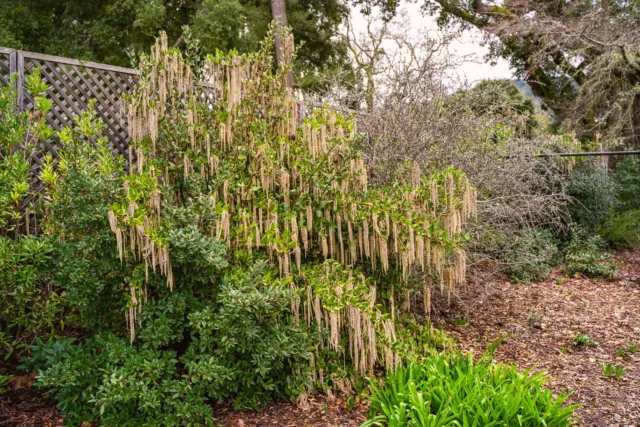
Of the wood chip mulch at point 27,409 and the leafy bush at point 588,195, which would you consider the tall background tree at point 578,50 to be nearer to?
the leafy bush at point 588,195

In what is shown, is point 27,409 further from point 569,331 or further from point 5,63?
point 569,331

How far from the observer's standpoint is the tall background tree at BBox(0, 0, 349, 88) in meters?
11.1

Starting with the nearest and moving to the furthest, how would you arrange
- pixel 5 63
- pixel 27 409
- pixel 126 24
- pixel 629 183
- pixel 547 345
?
pixel 27 409, pixel 5 63, pixel 547 345, pixel 629 183, pixel 126 24

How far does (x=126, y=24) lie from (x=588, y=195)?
11.1m

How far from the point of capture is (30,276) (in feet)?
9.96

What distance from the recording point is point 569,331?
509 cm

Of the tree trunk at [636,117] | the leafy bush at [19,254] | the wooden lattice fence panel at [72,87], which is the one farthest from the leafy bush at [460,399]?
the tree trunk at [636,117]

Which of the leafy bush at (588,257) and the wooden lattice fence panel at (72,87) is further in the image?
the leafy bush at (588,257)

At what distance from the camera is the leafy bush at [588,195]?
8.17 metres

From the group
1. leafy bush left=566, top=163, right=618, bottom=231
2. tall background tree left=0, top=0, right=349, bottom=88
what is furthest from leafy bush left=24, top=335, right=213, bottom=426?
tall background tree left=0, top=0, right=349, bottom=88

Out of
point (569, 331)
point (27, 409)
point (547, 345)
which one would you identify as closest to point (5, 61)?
point (27, 409)

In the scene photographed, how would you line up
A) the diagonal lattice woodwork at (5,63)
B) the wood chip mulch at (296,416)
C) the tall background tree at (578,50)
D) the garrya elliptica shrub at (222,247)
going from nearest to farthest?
the garrya elliptica shrub at (222,247) → the wood chip mulch at (296,416) → the diagonal lattice woodwork at (5,63) → the tall background tree at (578,50)

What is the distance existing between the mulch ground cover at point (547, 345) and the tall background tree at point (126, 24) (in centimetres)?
677

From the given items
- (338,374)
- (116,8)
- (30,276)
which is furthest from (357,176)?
(116,8)
